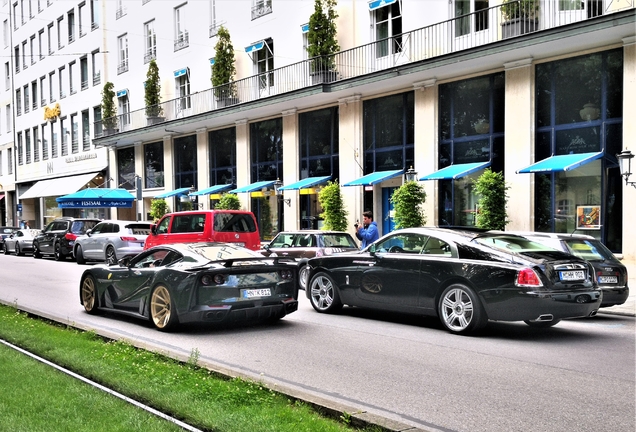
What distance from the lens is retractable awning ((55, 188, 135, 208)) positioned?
31094 mm

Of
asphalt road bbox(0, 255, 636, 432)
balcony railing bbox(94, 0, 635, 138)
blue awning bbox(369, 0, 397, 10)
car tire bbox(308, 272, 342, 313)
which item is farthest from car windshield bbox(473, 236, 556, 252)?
blue awning bbox(369, 0, 397, 10)

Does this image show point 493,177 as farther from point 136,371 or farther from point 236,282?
point 136,371

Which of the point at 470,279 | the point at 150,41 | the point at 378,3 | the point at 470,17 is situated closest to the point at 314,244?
the point at 470,279

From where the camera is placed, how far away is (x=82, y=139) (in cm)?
4509

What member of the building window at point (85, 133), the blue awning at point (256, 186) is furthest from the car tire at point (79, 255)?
the building window at point (85, 133)

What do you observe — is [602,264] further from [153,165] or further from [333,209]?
[153,165]

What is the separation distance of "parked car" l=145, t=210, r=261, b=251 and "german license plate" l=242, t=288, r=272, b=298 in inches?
356

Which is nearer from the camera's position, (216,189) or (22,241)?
(216,189)

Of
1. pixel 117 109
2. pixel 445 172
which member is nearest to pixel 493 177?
pixel 445 172

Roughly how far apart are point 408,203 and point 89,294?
12.2m

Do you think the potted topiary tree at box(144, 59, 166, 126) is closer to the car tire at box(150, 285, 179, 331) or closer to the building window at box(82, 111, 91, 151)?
the building window at box(82, 111, 91, 151)

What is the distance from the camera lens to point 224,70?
3022 centimetres

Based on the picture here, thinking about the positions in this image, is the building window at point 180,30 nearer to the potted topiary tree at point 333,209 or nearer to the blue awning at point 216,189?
the blue awning at point 216,189

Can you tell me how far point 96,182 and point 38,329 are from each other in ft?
116
